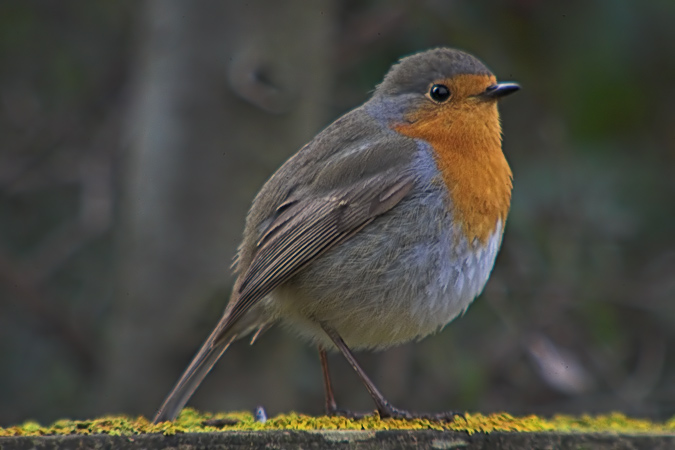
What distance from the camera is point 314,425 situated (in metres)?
2.54

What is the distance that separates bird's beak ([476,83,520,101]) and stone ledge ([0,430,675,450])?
1.70 m

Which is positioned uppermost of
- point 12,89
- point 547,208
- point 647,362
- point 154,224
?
point 12,89

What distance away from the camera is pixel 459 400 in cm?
528


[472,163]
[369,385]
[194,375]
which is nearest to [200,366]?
[194,375]

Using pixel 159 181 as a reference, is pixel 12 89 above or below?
above

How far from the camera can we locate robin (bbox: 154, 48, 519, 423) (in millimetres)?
3398

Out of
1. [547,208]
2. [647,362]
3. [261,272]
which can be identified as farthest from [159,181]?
[647,362]

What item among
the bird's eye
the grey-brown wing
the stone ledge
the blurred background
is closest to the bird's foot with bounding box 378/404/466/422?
the stone ledge

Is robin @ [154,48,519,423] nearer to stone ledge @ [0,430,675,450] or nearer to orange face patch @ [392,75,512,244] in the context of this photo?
orange face patch @ [392,75,512,244]

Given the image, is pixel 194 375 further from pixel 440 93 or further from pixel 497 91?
pixel 497 91

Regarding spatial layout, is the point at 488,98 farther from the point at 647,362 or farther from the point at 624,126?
the point at 647,362

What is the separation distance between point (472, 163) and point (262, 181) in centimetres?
163

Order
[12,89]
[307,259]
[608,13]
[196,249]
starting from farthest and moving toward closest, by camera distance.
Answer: [12,89]
[608,13]
[196,249]
[307,259]

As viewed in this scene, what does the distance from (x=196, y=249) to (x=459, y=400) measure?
72.0 inches
